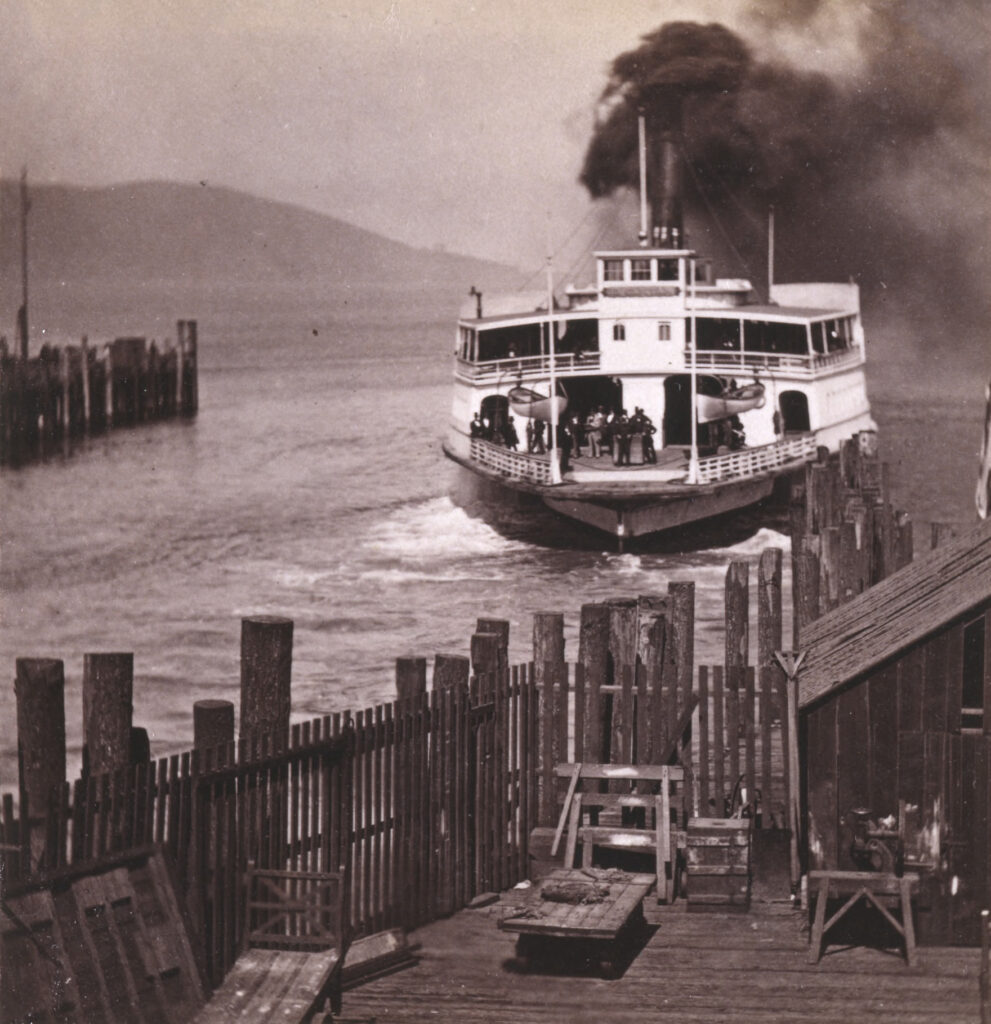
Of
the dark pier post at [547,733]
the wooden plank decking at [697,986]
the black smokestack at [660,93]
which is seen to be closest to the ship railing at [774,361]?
the black smokestack at [660,93]

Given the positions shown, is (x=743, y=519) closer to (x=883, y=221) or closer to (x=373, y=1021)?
(x=883, y=221)

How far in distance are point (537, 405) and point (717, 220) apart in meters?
4.11

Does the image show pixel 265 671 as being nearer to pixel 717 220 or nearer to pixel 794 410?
pixel 794 410

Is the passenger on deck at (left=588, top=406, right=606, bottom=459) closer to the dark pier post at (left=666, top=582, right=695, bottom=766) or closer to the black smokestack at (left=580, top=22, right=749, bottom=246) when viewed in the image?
the black smokestack at (left=580, top=22, right=749, bottom=246)

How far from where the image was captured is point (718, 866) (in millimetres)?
10195

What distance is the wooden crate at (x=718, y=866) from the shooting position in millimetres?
10164

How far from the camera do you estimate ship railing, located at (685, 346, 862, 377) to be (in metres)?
22.4

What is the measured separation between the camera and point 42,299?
17688mm

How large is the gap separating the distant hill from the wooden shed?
7.70 m

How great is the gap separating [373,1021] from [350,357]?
11.8m

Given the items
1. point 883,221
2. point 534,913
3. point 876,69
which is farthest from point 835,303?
point 534,913

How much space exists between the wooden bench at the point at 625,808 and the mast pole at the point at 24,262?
24.8 ft

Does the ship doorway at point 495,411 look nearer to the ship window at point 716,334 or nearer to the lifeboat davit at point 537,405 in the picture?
the lifeboat davit at point 537,405

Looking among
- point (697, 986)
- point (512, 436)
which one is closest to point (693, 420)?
point (512, 436)
